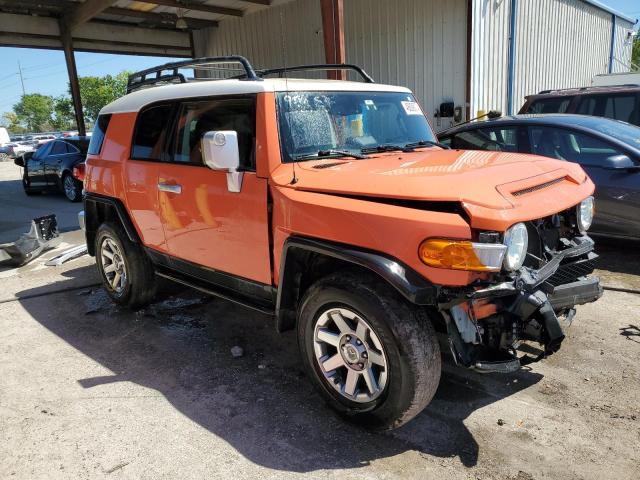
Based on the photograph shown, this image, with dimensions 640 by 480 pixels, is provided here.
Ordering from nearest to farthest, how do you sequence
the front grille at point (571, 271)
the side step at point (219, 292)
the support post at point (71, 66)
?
the front grille at point (571, 271) < the side step at point (219, 292) < the support post at point (71, 66)

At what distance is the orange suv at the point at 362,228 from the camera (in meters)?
2.49

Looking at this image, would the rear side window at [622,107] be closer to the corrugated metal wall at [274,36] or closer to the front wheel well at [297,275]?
the front wheel well at [297,275]

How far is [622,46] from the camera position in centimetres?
1927

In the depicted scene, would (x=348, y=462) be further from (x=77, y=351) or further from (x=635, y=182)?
(x=635, y=182)

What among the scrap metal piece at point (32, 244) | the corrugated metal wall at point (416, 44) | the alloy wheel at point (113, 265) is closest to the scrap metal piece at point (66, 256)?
the scrap metal piece at point (32, 244)

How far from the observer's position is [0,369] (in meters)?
3.90

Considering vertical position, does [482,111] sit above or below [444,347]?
above

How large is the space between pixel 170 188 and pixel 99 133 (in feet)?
5.12

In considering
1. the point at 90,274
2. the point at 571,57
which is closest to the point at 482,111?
the point at 571,57

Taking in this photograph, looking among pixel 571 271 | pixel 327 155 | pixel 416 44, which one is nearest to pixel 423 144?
pixel 327 155

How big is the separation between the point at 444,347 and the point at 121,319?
3.17 metres

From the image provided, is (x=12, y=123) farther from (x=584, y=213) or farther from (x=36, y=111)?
(x=584, y=213)

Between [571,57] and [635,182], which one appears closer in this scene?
[635,182]

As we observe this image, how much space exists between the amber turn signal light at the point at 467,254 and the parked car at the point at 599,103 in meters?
6.20
